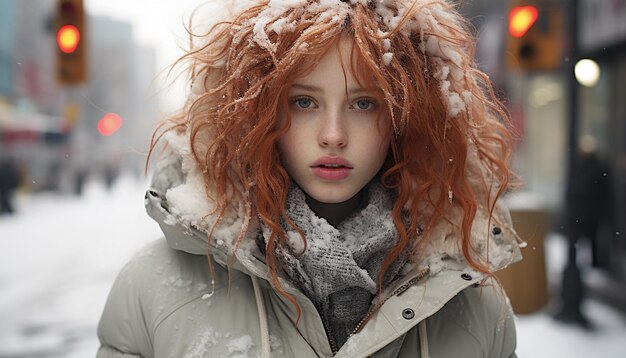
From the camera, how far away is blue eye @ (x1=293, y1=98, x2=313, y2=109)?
1.58 metres

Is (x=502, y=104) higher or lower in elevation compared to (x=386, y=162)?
higher

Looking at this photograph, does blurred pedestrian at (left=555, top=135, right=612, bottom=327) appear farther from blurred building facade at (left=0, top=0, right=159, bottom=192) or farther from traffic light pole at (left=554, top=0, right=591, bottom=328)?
blurred building facade at (left=0, top=0, right=159, bottom=192)

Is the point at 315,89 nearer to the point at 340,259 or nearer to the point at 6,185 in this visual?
the point at 340,259

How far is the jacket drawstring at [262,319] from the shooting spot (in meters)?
1.54

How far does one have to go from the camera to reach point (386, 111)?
1613 millimetres

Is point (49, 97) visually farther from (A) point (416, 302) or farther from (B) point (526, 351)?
(A) point (416, 302)

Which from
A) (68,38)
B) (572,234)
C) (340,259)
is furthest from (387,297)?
(68,38)

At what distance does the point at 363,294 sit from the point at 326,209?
263 millimetres

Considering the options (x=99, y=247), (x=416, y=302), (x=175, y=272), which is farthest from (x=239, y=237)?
(x=99, y=247)


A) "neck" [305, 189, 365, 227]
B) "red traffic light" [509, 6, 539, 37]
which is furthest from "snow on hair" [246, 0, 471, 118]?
"red traffic light" [509, 6, 539, 37]

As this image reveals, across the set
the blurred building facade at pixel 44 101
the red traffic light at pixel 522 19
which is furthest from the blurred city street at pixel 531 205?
the blurred building facade at pixel 44 101

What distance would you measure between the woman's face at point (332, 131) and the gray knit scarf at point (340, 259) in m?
0.08

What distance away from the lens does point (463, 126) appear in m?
1.68

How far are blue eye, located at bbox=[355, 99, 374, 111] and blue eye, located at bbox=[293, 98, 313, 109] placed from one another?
121 mm
